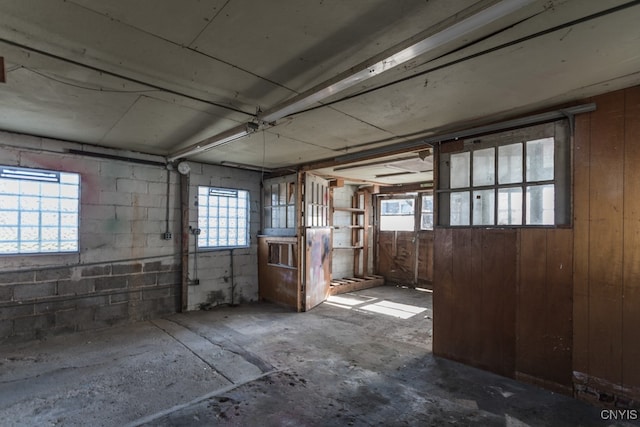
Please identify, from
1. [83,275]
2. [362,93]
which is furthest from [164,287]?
[362,93]

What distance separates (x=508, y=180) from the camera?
2.96 metres

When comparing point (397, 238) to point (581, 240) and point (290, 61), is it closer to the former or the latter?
point (581, 240)

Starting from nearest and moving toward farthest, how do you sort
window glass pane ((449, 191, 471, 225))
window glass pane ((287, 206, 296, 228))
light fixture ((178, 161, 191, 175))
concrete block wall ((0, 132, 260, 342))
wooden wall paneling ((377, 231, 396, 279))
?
window glass pane ((449, 191, 471, 225))
concrete block wall ((0, 132, 260, 342))
light fixture ((178, 161, 191, 175))
window glass pane ((287, 206, 296, 228))
wooden wall paneling ((377, 231, 396, 279))

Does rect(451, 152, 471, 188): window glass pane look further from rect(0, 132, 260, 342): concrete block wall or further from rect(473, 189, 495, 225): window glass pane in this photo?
rect(0, 132, 260, 342): concrete block wall

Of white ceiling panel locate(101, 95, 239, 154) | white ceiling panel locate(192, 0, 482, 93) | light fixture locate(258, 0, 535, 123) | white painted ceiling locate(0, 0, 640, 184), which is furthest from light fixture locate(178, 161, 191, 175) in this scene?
white ceiling panel locate(192, 0, 482, 93)

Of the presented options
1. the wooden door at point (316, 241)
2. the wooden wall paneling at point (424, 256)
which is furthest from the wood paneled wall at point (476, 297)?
the wooden wall paneling at point (424, 256)

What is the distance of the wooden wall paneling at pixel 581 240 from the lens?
2.49m

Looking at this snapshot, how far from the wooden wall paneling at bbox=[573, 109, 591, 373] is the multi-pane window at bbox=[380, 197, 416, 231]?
4.81 meters

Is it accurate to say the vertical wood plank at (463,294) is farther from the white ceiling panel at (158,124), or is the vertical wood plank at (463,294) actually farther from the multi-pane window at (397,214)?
the multi-pane window at (397,214)

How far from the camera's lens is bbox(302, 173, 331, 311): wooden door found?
5129mm

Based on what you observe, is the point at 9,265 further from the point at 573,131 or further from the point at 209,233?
the point at 573,131

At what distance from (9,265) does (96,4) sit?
354cm

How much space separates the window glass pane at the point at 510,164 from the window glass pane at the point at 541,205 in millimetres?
171

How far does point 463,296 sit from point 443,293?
209 mm
